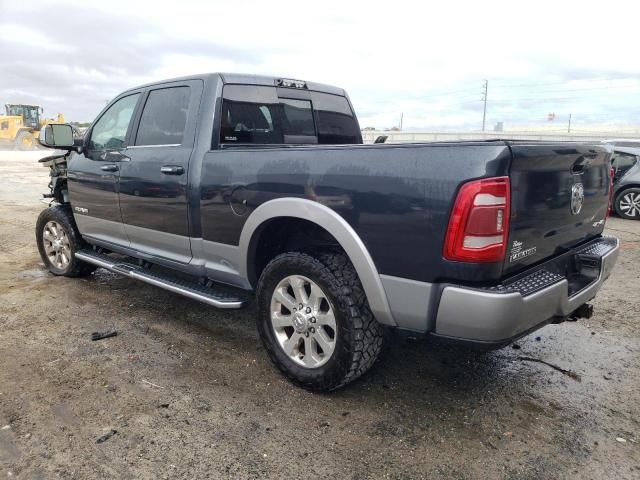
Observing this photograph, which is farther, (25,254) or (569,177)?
(25,254)

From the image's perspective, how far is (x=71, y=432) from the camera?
264 centimetres

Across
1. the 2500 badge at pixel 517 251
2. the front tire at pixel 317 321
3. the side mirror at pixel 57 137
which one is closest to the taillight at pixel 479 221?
the 2500 badge at pixel 517 251

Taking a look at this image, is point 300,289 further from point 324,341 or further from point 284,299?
point 324,341

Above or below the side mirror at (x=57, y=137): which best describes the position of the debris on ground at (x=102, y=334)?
below

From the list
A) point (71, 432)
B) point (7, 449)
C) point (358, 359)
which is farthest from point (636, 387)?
point (7, 449)

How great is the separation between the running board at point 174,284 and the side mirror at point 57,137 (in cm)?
104

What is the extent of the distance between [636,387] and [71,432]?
10.8 ft

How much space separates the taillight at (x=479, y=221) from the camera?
226 centimetres

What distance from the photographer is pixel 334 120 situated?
4.76 metres

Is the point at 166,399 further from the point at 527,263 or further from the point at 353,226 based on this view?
the point at 527,263

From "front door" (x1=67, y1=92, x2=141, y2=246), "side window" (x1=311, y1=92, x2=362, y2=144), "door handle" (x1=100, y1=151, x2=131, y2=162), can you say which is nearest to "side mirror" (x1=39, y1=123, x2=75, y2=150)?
"front door" (x1=67, y1=92, x2=141, y2=246)

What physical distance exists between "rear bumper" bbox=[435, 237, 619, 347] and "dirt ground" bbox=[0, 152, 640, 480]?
0.62 m

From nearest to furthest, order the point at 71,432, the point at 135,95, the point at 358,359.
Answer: the point at 71,432 < the point at 358,359 < the point at 135,95

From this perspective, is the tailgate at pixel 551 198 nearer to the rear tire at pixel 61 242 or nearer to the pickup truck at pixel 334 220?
the pickup truck at pixel 334 220
